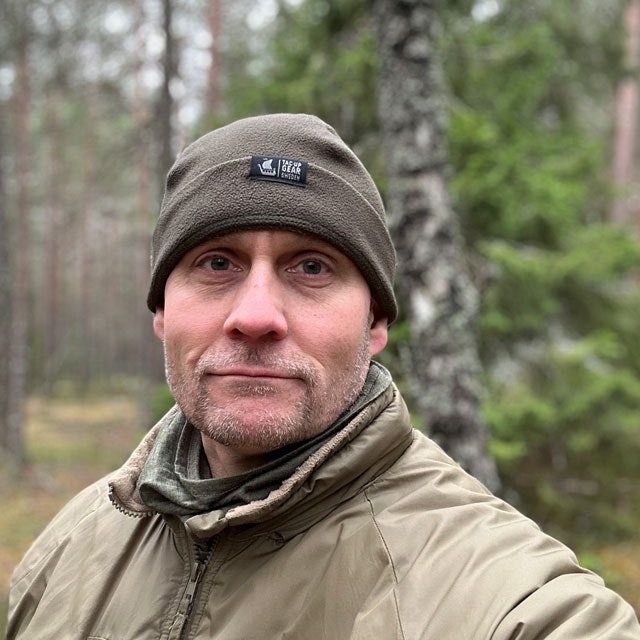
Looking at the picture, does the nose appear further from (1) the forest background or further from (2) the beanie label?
(1) the forest background

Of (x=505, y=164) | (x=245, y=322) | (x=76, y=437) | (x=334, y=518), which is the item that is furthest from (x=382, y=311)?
(x=76, y=437)

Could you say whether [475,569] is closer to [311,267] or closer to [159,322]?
[311,267]

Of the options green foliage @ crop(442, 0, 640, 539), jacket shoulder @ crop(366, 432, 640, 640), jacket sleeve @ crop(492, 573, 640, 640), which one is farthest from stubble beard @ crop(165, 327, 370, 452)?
green foliage @ crop(442, 0, 640, 539)

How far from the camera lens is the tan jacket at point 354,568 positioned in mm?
1333

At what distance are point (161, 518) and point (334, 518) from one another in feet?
1.93

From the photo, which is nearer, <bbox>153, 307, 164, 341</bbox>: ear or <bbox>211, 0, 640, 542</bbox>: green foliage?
<bbox>153, 307, 164, 341</bbox>: ear

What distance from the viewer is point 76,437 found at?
1819 centimetres

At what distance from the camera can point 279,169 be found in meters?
1.75

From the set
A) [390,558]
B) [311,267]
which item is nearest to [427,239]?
[311,267]

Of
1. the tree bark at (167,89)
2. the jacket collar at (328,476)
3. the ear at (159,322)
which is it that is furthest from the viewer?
the tree bark at (167,89)

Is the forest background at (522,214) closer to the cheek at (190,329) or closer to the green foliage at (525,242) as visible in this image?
the green foliage at (525,242)

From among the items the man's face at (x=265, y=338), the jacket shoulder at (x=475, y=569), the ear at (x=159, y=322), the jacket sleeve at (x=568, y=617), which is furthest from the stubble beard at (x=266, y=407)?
the jacket sleeve at (x=568, y=617)

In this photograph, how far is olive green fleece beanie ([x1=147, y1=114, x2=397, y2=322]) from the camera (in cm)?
172

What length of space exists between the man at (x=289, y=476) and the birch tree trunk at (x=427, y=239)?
7.02 feet
